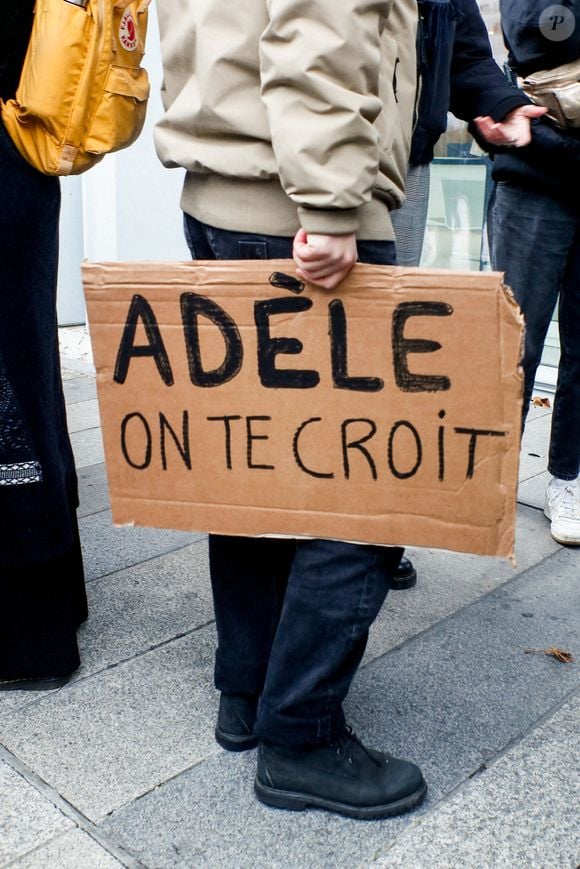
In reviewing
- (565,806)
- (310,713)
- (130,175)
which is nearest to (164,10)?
(310,713)

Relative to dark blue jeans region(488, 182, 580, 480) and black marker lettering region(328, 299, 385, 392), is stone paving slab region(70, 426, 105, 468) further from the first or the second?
black marker lettering region(328, 299, 385, 392)

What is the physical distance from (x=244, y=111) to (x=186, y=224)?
352mm

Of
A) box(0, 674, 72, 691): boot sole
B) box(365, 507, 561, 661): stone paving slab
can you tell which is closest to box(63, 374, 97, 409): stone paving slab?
box(365, 507, 561, 661): stone paving slab

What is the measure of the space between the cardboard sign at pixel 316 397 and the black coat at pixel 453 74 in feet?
3.00

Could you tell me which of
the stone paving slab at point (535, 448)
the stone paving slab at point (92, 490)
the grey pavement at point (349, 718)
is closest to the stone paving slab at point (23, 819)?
the grey pavement at point (349, 718)

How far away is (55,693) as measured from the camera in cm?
232

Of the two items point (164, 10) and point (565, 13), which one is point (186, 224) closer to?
point (164, 10)

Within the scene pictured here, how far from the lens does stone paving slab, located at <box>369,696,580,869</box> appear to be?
69.9 inches

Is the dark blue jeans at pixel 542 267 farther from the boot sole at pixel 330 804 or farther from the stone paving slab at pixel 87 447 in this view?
the stone paving slab at pixel 87 447

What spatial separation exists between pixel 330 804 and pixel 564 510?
165cm

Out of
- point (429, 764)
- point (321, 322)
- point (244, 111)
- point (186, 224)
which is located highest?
point (244, 111)

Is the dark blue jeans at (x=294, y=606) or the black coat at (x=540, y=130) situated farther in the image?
the black coat at (x=540, y=130)

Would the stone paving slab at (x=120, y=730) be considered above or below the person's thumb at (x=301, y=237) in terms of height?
below

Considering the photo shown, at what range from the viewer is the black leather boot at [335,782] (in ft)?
6.23
